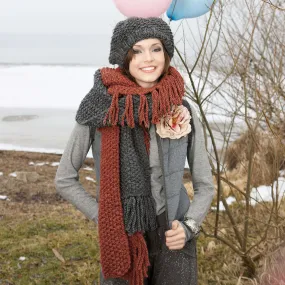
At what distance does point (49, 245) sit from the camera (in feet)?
13.6

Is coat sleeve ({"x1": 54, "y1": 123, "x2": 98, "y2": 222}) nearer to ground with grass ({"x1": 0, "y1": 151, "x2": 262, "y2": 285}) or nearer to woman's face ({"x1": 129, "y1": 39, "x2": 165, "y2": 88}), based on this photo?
woman's face ({"x1": 129, "y1": 39, "x2": 165, "y2": 88})

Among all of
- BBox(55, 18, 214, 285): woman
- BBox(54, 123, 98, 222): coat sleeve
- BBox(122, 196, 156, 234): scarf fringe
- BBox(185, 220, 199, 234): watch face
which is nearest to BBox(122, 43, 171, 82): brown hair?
BBox(55, 18, 214, 285): woman

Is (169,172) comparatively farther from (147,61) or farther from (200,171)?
(147,61)

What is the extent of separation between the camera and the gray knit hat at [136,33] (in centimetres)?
196

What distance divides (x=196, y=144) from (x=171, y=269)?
1.74ft

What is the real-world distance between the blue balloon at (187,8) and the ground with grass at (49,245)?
1979 millimetres

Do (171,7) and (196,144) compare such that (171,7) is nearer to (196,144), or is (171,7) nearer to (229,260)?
(196,144)

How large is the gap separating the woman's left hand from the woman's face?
604 millimetres

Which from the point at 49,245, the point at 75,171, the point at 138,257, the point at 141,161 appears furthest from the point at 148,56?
the point at 49,245

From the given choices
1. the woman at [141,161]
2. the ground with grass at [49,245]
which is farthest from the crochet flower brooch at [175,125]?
the ground with grass at [49,245]

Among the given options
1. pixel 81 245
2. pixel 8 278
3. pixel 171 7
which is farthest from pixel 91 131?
pixel 81 245

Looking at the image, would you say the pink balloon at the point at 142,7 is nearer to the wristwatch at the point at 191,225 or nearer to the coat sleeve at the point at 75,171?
the coat sleeve at the point at 75,171

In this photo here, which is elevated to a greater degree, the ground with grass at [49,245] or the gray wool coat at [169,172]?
the gray wool coat at [169,172]

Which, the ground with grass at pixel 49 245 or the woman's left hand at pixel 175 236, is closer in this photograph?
the woman's left hand at pixel 175 236
